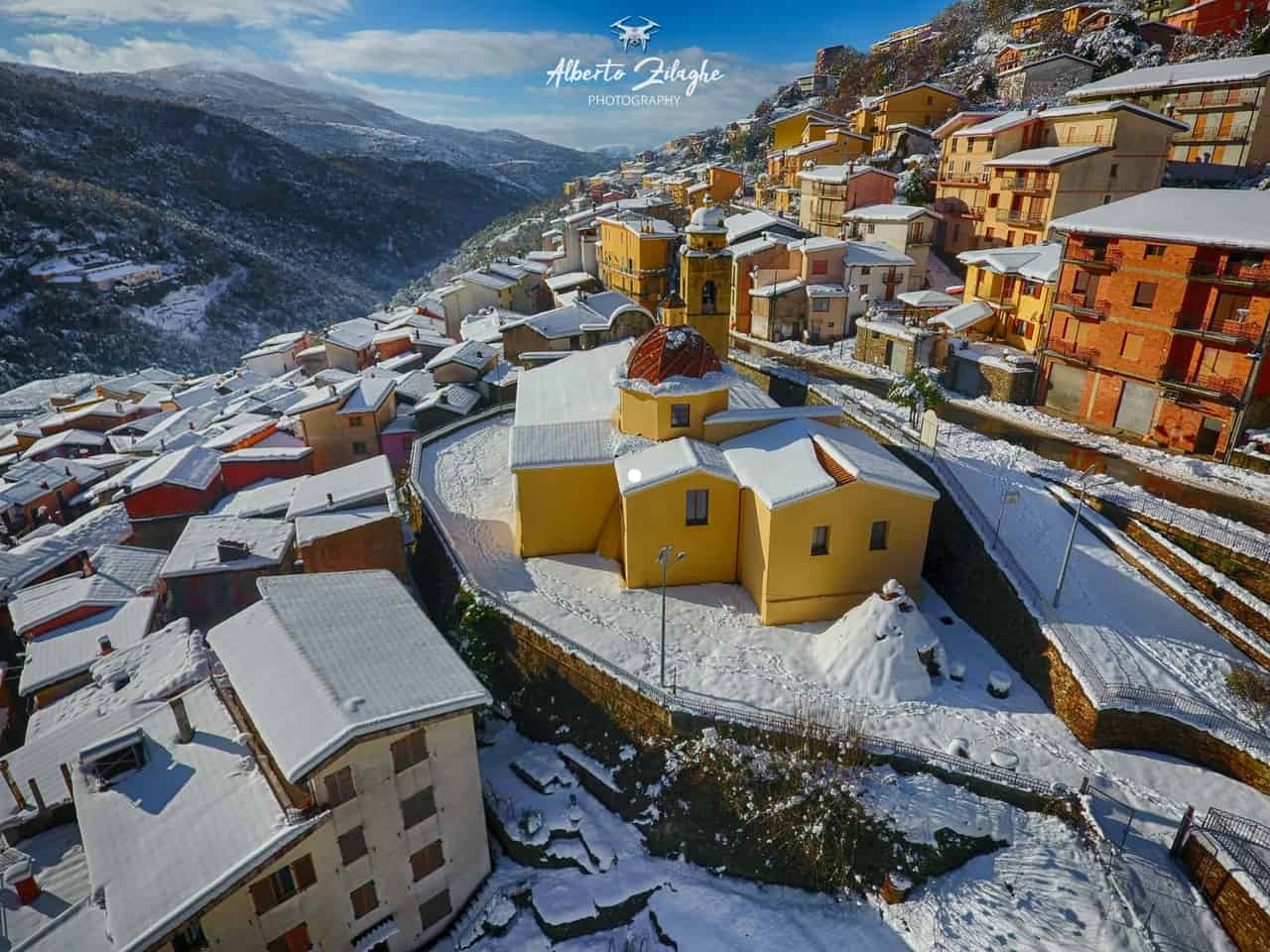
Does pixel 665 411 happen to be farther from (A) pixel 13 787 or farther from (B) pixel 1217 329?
(A) pixel 13 787

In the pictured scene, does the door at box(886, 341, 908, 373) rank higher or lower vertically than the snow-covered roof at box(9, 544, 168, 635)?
higher

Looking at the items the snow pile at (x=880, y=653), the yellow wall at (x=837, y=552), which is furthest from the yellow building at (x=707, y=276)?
the snow pile at (x=880, y=653)

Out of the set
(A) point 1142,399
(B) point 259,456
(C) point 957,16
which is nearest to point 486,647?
(B) point 259,456

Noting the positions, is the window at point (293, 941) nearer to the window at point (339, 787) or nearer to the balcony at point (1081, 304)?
the window at point (339, 787)

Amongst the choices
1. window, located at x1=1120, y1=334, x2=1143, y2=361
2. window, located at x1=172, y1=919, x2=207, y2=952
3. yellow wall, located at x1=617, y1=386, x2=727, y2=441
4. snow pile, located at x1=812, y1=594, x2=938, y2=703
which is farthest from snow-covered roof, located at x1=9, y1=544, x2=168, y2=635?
window, located at x1=1120, y1=334, x2=1143, y2=361

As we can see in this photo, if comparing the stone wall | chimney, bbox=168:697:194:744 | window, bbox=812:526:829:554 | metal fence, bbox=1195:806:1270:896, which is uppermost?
window, bbox=812:526:829:554

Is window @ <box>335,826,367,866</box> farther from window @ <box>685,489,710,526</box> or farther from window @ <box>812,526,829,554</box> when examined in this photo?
window @ <box>812,526,829,554</box>

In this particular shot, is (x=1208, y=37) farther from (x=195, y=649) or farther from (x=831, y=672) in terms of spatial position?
(x=195, y=649)

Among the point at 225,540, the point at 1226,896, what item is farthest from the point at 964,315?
the point at 225,540
